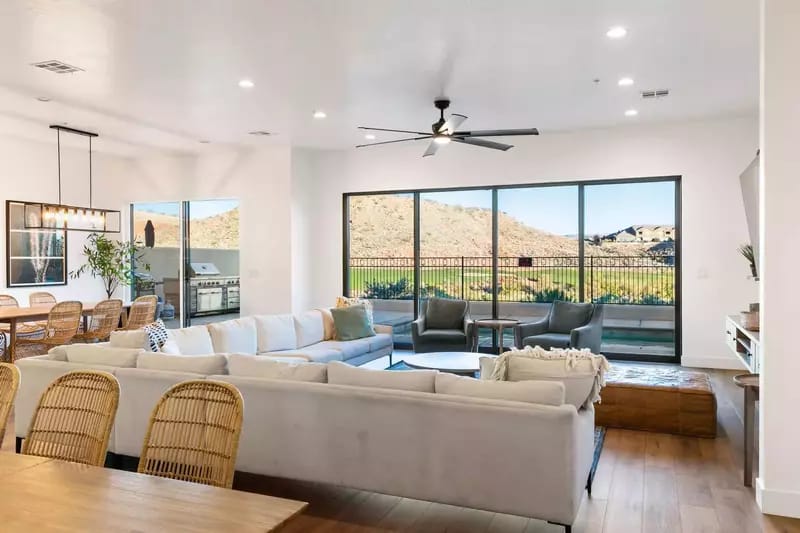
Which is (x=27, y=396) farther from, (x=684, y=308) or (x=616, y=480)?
(x=684, y=308)

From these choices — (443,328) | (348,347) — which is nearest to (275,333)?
(348,347)

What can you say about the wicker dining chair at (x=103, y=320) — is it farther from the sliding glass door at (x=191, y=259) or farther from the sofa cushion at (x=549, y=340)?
the sofa cushion at (x=549, y=340)

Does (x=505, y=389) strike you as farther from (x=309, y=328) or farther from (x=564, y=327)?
(x=564, y=327)

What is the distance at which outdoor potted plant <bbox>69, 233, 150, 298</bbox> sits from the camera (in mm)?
9328

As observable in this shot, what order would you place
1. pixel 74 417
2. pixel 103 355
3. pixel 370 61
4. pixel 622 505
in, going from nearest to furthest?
pixel 74 417 → pixel 622 505 → pixel 103 355 → pixel 370 61

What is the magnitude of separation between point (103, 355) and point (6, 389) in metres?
1.74

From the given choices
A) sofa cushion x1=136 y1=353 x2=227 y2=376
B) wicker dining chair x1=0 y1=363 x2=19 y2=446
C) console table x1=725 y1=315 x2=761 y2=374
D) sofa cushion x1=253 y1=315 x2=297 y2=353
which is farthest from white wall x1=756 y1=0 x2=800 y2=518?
sofa cushion x1=253 y1=315 x2=297 y2=353

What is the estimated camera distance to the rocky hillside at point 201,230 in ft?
31.0

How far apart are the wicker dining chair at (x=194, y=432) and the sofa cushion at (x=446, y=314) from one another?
5642 millimetres

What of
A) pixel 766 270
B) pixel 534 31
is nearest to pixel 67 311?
pixel 534 31

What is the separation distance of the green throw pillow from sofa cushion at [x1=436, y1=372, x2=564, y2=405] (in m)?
3.89

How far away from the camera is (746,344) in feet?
15.7

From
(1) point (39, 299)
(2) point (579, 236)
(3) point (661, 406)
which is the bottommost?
(3) point (661, 406)

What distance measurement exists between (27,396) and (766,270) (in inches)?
190
